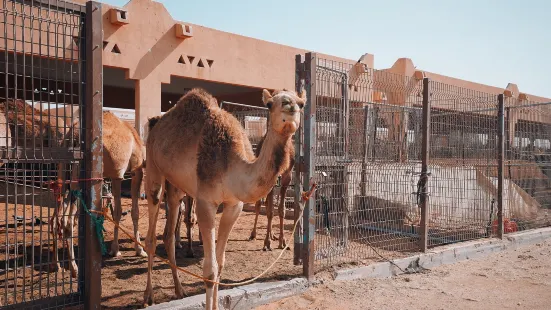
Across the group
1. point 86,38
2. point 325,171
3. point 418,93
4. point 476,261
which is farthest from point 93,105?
point 476,261

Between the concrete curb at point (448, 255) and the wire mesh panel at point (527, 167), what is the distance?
1.47 feet

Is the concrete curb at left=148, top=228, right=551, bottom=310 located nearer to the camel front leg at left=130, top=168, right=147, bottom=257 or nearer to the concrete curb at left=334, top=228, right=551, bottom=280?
the concrete curb at left=334, top=228, right=551, bottom=280

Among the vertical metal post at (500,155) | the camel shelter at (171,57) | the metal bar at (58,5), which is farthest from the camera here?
the camel shelter at (171,57)

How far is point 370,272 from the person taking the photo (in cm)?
675

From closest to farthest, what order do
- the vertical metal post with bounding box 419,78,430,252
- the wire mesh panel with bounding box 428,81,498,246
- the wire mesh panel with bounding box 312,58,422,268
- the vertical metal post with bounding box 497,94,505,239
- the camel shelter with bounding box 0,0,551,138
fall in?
the wire mesh panel with bounding box 312,58,422,268 < the vertical metal post with bounding box 419,78,430,252 < the wire mesh panel with bounding box 428,81,498,246 < the vertical metal post with bounding box 497,94,505,239 < the camel shelter with bounding box 0,0,551,138

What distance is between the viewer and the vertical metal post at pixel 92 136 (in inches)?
177

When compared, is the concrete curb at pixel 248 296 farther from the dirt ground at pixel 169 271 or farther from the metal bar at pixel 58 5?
the metal bar at pixel 58 5

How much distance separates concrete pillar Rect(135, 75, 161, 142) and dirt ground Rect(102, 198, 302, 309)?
5888 millimetres

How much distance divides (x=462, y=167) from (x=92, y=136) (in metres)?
7.29

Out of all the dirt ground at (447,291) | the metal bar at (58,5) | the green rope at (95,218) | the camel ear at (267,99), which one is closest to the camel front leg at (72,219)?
the green rope at (95,218)

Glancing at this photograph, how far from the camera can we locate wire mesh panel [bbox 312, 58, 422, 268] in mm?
6695

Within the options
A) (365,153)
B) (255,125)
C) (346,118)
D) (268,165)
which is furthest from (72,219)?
(255,125)

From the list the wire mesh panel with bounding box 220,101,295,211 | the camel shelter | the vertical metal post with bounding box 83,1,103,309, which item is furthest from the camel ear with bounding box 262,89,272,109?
the camel shelter

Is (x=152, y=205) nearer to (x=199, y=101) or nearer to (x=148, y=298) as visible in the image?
(x=148, y=298)
